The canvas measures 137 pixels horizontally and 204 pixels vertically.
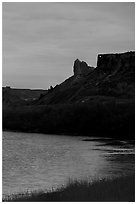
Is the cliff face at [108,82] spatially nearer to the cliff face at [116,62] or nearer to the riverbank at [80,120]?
the cliff face at [116,62]

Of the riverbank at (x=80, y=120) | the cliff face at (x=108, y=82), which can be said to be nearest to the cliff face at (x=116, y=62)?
the cliff face at (x=108, y=82)

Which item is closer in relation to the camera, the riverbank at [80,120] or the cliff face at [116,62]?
the riverbank at [80,120]

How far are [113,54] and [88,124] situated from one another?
81.8 m

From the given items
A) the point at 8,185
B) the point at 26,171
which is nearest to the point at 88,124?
the point at 26,171

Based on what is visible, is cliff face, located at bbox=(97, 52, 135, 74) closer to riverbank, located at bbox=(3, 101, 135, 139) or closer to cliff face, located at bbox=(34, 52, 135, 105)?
cliff face, located at bbox=(34, 52, 135, 105)

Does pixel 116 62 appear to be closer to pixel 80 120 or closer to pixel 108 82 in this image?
pixel 108 82

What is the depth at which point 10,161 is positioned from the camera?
43812 mm

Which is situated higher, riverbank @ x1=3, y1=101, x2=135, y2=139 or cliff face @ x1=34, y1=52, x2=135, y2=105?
cliff face @ x1=34, y1=52, x2=135, y2=105

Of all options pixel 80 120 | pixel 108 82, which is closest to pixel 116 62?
pixel 108 82

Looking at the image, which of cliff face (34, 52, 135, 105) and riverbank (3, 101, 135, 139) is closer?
riverbank (3, 101, 135, 139)

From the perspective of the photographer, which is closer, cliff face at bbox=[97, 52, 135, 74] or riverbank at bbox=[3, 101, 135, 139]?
riverbank at bbox=[3, 101, 135, 139]

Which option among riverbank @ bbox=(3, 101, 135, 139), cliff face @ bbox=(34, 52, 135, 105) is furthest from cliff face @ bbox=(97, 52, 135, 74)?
riverbank @ bbox=(3, 101, 135, 139)

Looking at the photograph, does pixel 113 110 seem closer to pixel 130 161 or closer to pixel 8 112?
pixel 8 112

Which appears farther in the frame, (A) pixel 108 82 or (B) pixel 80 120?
(A) pixel 108 82
